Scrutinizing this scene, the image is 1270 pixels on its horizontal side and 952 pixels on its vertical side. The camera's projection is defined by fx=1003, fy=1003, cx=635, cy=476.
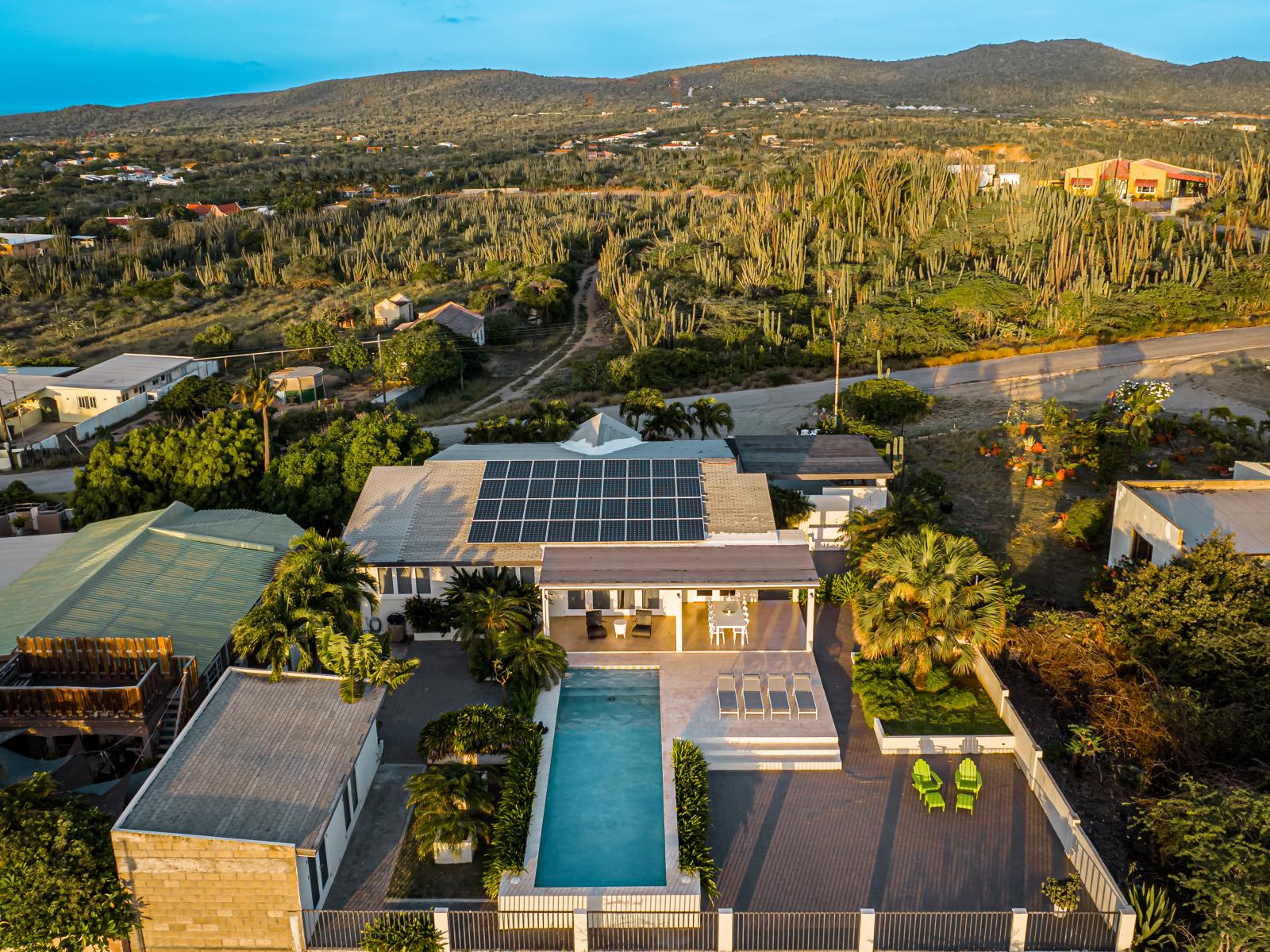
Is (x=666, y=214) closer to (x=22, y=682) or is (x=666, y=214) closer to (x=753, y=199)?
(x=753, y=199)

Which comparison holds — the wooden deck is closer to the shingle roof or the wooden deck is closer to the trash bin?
the trash bin

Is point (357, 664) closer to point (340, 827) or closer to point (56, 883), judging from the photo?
point (340, 827)

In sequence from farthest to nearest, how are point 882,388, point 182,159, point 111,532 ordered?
1. point 182,159
2. point 882,388
3. point 111,532

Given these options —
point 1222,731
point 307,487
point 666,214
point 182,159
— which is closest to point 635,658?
point 1222,731

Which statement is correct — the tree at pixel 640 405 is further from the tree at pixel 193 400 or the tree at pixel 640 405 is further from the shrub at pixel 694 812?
the tree at pixel 193 400

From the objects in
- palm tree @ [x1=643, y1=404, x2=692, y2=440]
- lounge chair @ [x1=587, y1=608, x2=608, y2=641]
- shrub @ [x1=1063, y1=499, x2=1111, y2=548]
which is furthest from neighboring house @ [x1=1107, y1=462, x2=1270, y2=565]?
palm tree @ [x1=643, y1=404, x2=692, y2=440]

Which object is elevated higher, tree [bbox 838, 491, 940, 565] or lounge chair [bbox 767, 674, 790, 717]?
tree [bbox 838, 491, 940, 565]


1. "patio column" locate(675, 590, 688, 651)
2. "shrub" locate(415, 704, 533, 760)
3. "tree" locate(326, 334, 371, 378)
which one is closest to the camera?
"shrub" locate(415, 704, 533, 760)
